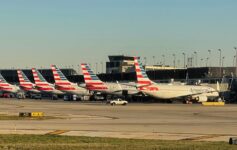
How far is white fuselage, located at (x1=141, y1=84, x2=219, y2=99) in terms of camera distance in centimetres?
11438

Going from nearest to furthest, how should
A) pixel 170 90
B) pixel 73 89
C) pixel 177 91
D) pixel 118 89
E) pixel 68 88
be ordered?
pixel 170 90
pixel 177 91
pixel 118 89
pixel 68 88
pixel 73 89

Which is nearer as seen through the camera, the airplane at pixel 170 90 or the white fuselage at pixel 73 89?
the airplane at pixel 170 90

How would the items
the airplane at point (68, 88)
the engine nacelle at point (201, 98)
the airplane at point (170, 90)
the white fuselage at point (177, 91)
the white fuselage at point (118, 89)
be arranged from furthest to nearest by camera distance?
the airplane at point (68, 88), the white fuselage at point (118, 89), the engine nacelle at point (201, 98), the white fuselage at point (177, 91), the airplane at point (170, 90)

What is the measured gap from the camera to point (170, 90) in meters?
116

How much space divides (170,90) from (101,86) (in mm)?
18741

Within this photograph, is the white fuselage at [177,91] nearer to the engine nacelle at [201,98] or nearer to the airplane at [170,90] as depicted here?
the airplane at [170,90]

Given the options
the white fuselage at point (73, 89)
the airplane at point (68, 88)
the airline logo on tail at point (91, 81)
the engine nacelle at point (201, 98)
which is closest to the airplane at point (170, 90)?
the engine nacelle at point (201, 98)

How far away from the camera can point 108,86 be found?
129 metres

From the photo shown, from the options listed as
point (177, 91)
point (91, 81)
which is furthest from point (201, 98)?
point (91, 81)

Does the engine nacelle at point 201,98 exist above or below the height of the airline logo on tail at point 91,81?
below

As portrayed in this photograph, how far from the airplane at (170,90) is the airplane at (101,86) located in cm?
1248

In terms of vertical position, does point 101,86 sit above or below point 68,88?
above

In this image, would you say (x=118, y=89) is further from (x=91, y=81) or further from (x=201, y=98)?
(x=201, y=98)

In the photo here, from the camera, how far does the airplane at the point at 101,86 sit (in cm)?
12638
